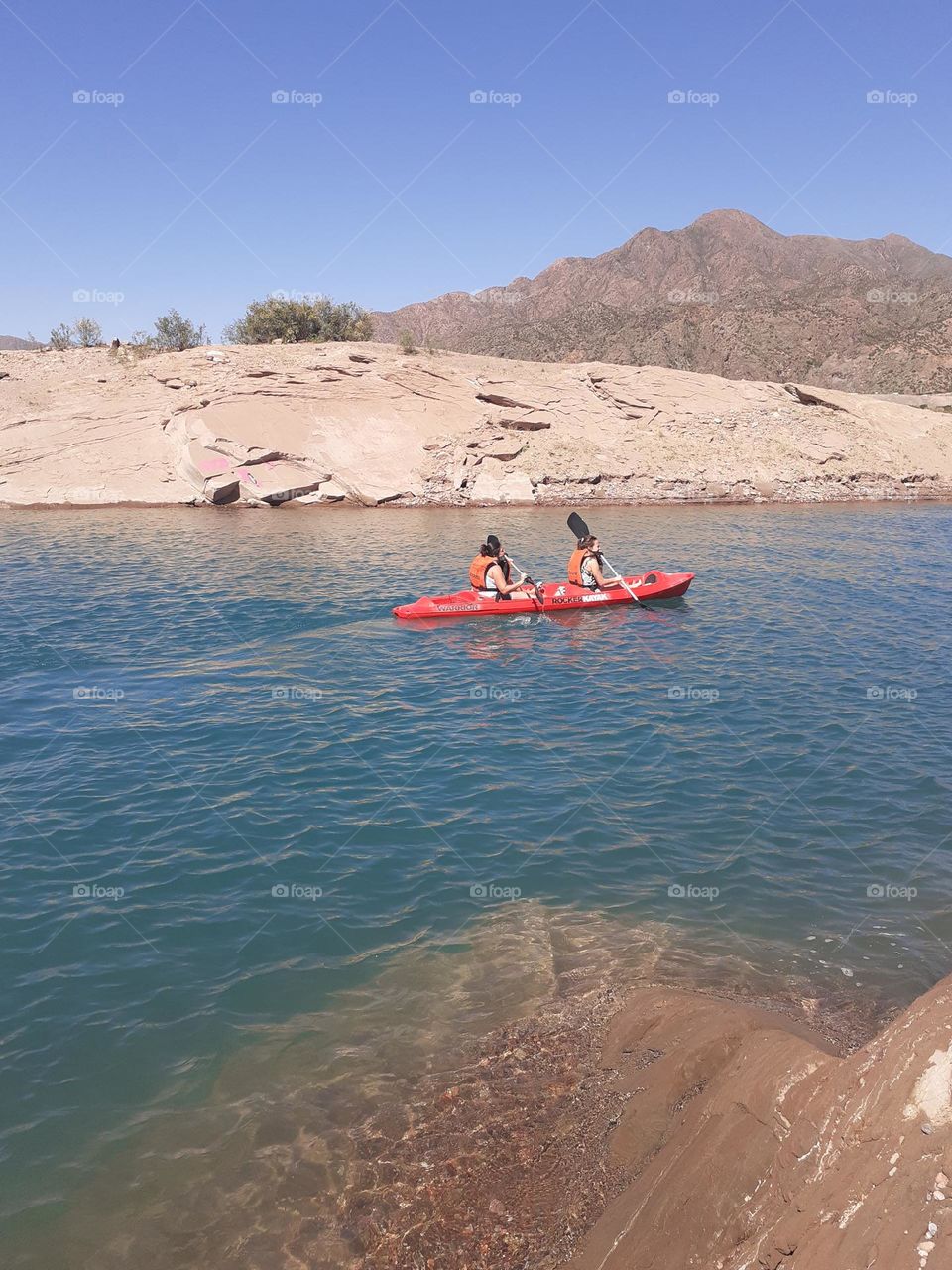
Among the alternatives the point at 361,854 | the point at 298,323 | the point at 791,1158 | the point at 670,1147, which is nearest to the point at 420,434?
the point at 298,323

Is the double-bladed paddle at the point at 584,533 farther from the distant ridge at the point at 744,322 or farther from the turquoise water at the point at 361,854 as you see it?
the distant ridge at the point at 744,322

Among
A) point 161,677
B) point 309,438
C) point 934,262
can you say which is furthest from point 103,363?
point 934,262

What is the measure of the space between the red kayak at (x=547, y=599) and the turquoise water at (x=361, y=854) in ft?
1.54

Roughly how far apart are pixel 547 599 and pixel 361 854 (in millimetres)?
11267

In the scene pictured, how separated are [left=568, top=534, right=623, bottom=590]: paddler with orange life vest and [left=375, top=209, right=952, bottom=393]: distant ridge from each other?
104ft

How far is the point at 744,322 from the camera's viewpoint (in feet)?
269

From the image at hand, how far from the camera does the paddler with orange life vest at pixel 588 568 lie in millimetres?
19531

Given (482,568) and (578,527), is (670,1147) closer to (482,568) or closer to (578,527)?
(482,568)

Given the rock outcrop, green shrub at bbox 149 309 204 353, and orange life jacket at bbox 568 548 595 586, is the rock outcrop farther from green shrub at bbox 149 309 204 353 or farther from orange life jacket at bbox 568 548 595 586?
green shrub at bbox 149 309 204 353

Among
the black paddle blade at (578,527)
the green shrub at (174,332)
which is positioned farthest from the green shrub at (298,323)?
the black paddle blade at (578,527)

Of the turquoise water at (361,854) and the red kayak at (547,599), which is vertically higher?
the red kayak at (547,599)

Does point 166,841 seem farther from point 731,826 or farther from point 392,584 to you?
point 392,584

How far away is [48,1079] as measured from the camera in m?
5.92

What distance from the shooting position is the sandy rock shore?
1449 inches
